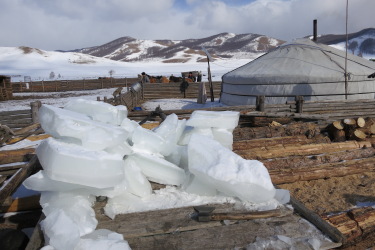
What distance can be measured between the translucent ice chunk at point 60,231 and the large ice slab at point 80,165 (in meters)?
0.33

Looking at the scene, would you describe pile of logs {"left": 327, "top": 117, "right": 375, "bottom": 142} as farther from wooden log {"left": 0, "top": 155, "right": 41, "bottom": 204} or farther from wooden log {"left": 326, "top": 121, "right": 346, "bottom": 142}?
wooden log {"left": 0, "top": 155, "right": 41, "bottom": 204}

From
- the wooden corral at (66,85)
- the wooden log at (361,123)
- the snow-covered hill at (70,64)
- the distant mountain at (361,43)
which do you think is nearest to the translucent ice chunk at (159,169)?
the wooden log at (361,123)

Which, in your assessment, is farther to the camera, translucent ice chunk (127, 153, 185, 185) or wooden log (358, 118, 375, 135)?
wooden log (358, 118, 375, 135)

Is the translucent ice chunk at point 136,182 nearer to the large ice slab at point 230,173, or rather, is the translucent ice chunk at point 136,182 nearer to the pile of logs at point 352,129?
the large ice slab at point 230,173

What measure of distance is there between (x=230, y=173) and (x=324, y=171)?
10.7 feet

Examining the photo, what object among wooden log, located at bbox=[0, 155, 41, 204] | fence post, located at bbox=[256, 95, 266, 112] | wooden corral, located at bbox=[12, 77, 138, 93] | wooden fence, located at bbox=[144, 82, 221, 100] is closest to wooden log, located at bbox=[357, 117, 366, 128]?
fence post, located at bbox=[256, 95, 266, 112]

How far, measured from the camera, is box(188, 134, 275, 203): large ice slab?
2662mm

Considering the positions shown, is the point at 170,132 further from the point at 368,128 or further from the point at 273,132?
the point at 368,128

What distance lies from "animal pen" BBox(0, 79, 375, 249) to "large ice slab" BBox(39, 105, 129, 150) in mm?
576

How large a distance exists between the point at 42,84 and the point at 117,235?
2975 centimetres

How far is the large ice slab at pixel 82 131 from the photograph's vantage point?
273 centimetres

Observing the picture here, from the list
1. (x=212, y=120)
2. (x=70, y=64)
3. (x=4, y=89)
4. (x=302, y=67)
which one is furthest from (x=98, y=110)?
(x=70, y=64)

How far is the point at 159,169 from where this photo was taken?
3166 mm

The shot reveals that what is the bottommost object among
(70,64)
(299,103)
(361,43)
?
(299,103)
